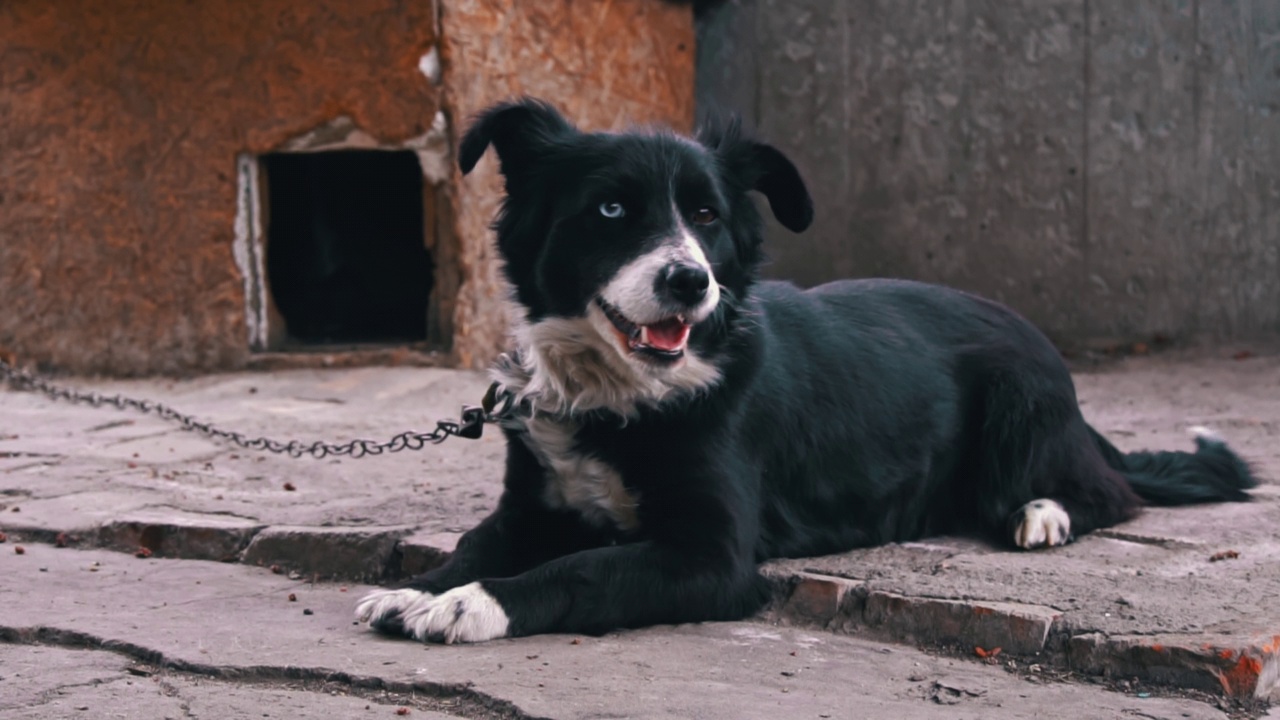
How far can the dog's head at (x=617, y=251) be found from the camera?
320 cm

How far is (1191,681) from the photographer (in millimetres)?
2641

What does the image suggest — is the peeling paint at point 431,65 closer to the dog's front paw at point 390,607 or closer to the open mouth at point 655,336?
the open mouth at point 655,336

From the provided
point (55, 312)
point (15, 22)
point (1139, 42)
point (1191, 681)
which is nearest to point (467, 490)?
point (1191, 681)

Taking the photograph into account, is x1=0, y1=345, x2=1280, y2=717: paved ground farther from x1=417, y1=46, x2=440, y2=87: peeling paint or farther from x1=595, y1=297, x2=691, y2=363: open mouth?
x1=417, y1=46, x2=440, y2=87: peeling paint

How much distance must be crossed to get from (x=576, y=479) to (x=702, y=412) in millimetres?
350

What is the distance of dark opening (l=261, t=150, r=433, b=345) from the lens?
8781 mm

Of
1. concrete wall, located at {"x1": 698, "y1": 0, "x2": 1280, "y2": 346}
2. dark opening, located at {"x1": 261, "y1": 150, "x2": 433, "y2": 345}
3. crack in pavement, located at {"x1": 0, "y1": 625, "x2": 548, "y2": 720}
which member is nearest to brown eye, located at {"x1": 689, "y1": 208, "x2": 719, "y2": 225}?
crack in pavement, located at {"x1": 0, "y1": 625, "x2": 548, "y2": 720}

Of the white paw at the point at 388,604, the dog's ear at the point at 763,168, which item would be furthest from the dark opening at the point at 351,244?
the white paw at the point at 388,604

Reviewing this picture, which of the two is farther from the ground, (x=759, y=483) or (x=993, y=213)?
(x=993, y=213)

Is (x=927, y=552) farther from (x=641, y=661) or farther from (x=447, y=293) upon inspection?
(x=447, y=293)

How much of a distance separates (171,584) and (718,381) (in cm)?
154

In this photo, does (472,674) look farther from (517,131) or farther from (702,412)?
(517,131)

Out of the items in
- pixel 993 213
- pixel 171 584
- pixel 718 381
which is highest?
pixel 993 213

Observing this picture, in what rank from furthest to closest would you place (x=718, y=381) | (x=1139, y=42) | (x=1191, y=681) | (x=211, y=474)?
(x=1139, y=42), (x=211, y=474), (x=718, y=381), (x=1191, y=681)
